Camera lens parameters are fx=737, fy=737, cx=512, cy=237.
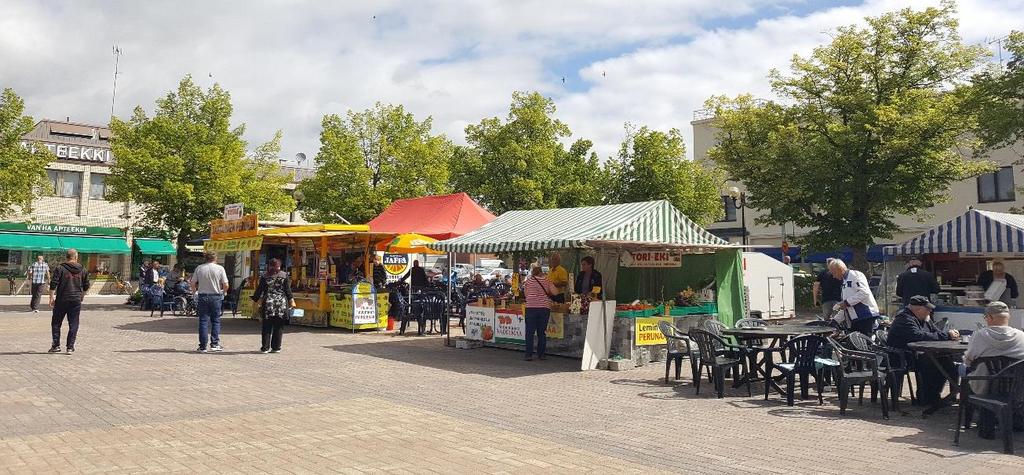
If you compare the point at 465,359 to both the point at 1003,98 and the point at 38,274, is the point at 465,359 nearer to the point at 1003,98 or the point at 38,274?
the point at 38,274

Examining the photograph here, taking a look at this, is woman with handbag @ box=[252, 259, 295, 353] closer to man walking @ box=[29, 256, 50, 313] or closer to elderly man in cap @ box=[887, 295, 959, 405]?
elderly man in cap @ box=[887, 295, 959, 405]

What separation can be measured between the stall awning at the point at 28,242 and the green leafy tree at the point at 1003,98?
40.0 metres

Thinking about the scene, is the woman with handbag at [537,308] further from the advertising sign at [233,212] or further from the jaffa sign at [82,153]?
the jaffa sign at [82,153]

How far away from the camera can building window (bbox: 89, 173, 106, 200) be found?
131 ft

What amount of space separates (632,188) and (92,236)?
28159 mm

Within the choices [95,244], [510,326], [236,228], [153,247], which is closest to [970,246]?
[510,326]

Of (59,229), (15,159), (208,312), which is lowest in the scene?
(208,312)

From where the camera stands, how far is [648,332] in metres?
11.6

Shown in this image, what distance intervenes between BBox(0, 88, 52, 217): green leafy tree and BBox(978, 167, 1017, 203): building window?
4078cm

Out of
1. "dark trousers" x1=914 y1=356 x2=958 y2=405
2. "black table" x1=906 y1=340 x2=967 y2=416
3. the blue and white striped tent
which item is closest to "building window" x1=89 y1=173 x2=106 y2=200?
the blue and white striped tent

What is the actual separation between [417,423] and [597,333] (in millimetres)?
4839

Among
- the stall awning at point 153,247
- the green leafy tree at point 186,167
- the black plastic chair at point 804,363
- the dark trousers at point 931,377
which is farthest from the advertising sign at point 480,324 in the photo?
the stall awning at point 153,247

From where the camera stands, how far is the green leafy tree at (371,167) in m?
29.4

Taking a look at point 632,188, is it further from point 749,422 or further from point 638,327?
point 749,422
